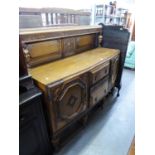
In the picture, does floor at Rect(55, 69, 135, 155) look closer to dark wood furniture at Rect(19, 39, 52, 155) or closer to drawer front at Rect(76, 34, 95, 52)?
dark wood furniture at Rect(19, 39, 52, 155)

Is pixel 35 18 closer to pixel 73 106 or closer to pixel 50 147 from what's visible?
pixel 73 106

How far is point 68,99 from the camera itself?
Result: 1.44 meters

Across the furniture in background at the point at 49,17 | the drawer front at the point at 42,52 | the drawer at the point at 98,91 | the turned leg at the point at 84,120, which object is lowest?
the turned leg at the point at 84,120

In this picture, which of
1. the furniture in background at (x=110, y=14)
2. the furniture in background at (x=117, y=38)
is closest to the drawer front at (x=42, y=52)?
the furniture in background at (x=117, y=38)

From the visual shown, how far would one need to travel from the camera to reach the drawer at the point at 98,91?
1.81m

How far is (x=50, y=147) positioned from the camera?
147 cm

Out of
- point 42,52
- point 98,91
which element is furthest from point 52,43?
point 98,91

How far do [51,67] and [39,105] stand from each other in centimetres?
51

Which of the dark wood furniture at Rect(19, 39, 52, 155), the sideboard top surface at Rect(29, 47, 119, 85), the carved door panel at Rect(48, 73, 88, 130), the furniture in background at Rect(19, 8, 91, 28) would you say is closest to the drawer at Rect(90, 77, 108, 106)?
the carved door panel at Rect(48, 73, 88, 130)

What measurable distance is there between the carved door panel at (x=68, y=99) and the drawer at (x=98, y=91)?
0.13 metres

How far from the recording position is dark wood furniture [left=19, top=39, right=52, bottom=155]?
1053mm

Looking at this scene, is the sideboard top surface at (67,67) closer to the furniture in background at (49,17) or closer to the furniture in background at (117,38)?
the furniture in background at (117,38)

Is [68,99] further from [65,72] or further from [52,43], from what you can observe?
[52,43]
